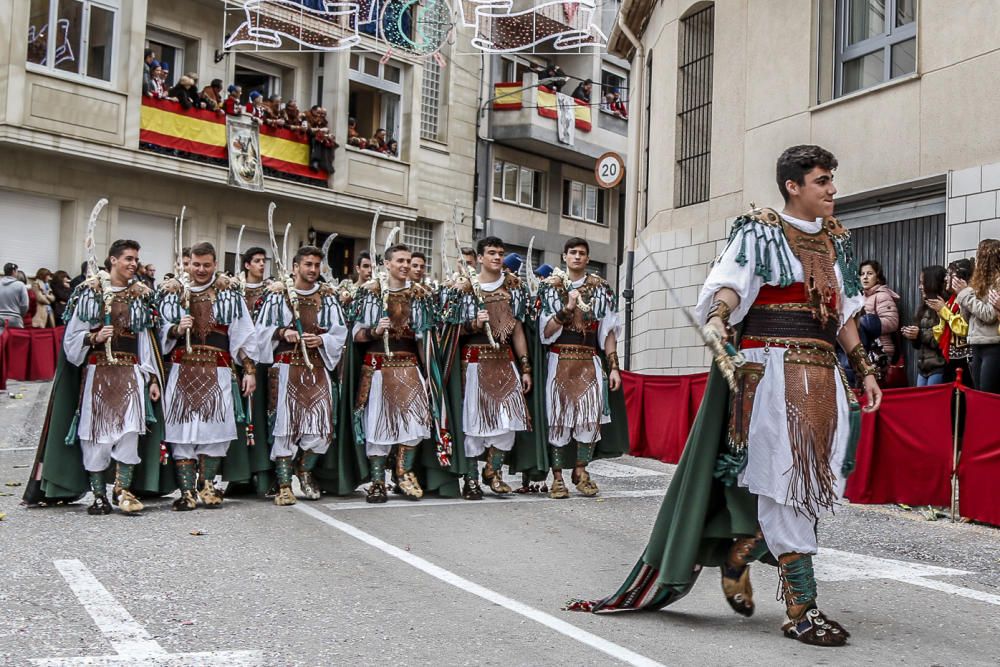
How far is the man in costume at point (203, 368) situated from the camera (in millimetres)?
9234

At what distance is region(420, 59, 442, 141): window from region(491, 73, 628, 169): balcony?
1853mm

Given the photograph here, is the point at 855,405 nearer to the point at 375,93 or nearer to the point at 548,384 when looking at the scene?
the point at 548,384

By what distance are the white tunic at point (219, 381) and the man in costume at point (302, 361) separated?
0.13 m

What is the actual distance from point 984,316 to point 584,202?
28261 mm

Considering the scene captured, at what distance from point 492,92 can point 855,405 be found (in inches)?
1115

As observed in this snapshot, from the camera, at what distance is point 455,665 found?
4617mm

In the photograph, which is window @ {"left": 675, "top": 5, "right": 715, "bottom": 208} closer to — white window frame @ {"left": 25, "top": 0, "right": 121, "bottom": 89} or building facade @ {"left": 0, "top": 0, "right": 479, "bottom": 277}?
building facade @ {"left": 0, "top": 0, "right": 479, "bottom": 277}

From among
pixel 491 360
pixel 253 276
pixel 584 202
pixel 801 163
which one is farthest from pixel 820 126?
pixel 584 202

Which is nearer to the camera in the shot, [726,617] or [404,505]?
[726,617]

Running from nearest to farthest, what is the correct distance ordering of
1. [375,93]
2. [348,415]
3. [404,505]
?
[404,505], [348,415], [375,93]

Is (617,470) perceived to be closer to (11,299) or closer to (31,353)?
(11,299)

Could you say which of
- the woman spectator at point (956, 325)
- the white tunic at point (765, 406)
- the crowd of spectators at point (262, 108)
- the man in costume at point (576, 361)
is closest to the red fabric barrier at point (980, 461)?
the woman spectator at point (956, 325)

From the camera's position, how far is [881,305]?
11.8 meters

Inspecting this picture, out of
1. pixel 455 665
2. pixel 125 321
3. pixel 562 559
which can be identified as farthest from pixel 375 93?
pixel 455 665
